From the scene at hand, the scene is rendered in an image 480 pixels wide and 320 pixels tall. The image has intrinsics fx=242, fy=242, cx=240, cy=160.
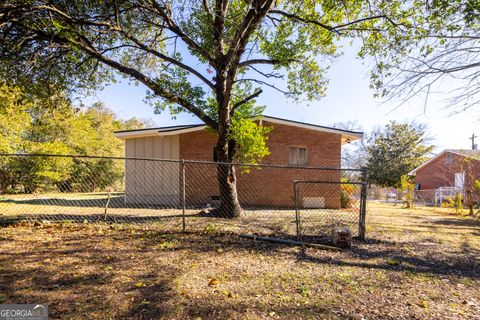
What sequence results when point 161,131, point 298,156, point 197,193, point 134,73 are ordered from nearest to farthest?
point 134,73 → point 161,131 → point 197,193 → point 298,156

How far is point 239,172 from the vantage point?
36.3 ft

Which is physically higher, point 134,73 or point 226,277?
point 134,73

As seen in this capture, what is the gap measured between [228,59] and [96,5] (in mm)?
3855

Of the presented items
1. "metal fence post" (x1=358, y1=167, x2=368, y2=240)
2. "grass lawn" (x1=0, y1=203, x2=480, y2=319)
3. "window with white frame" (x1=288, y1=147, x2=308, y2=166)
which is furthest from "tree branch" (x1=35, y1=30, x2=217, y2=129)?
"window with white frame" (x1=288, y1=147, x2=308, y2=166)

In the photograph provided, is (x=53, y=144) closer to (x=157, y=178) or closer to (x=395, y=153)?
(x=157, y=178)

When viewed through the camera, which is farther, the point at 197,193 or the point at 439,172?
the point at 439,172

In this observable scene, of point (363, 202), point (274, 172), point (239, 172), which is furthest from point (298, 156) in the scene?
point (363, 202)

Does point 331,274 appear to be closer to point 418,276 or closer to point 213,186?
point 418,276

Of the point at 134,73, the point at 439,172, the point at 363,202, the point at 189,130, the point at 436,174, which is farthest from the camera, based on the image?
the point at 439,172

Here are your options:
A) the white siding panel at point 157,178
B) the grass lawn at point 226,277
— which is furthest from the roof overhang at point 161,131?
the grass lawn at point 226,277

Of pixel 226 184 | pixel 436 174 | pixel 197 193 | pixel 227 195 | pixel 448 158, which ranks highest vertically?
pixel 448 158

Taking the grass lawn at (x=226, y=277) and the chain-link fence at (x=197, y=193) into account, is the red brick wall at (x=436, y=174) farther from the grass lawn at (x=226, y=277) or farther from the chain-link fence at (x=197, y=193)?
the grass lawn at (x=226, y=277)

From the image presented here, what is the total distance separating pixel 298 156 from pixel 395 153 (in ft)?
75.2

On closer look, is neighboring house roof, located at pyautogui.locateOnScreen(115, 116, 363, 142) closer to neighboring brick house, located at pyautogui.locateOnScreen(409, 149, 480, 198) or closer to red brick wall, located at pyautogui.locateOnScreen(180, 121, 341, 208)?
red brick wall, located at pyautogui.locateOnScreen(180, 121, 341, 208)
